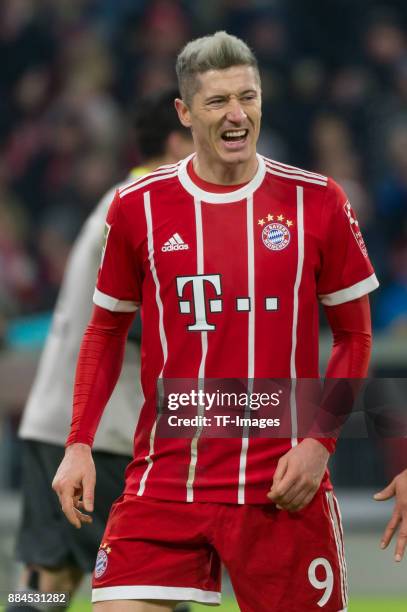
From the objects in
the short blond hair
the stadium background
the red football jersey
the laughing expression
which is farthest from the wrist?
the stadium background

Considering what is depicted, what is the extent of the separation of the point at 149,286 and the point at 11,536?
415 centimetres

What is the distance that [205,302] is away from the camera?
343cm

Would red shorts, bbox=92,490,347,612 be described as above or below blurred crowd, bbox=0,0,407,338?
below

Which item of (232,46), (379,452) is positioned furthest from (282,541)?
(379,452)

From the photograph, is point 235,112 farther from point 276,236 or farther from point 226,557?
point 226,557

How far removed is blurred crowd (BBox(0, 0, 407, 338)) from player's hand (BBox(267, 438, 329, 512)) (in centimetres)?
512

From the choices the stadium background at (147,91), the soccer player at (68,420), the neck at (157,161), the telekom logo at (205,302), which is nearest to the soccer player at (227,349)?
the telekom logo at (205,302)

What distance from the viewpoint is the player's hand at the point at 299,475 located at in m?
3.32

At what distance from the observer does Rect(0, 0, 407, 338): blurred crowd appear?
29.6 ft

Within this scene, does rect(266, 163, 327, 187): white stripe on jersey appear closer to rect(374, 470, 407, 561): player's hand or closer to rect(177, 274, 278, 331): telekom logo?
rect(177, 274, 278, 331): telekom logo

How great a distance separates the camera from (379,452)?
705cm

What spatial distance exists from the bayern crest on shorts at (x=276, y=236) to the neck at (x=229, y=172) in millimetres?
149

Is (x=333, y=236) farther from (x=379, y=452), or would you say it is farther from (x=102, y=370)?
(x=379, y=452)

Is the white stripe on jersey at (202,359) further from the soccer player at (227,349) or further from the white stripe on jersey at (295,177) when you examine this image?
the white stripe on jersey at (295,177)
